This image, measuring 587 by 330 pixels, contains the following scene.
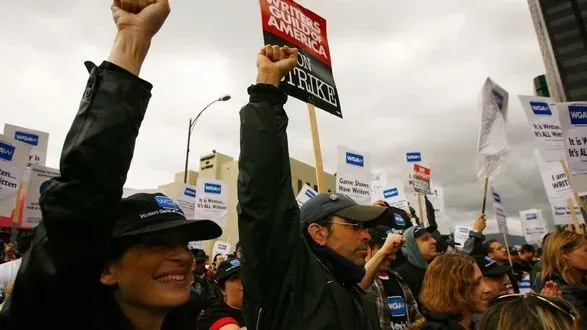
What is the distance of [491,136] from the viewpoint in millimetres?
7793

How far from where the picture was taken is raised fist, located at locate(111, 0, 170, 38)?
131cm

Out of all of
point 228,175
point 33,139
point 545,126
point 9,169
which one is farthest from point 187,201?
point 228,175

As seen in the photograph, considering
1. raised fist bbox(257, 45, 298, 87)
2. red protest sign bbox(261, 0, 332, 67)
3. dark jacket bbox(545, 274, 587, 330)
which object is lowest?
dark jacket bbox(545, 274, 587, 330)

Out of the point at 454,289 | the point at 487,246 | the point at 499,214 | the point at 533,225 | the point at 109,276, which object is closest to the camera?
the point at 109,276

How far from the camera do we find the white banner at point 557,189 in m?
10.9

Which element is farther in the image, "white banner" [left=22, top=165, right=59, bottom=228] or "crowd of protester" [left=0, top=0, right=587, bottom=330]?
"white banner" [left=22, top=165, right=59, bottom=228]

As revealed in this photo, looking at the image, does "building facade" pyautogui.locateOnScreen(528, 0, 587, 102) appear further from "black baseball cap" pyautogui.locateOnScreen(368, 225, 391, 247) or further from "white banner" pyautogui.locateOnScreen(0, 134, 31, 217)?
"white banner" pyautogui.locateOnScreen(0, 134, 31, 217)

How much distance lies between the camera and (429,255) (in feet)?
16.1

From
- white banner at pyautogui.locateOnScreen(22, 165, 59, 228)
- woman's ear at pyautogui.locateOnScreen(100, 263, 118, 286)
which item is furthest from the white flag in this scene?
woman's ear at pyautogui.locateOnScreen(100, 263, 118, 286)

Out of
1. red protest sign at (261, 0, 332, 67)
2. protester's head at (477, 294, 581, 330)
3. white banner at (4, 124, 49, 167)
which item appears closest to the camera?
protester's head at (477, 294, 581, 330)

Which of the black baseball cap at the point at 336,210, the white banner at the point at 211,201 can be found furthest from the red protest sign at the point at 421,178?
the black baseball cap at the point at 336,210

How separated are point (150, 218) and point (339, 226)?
1.19m

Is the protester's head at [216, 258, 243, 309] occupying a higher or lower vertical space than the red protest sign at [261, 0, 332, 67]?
lower

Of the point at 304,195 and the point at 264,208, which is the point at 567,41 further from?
the point at 264,208
